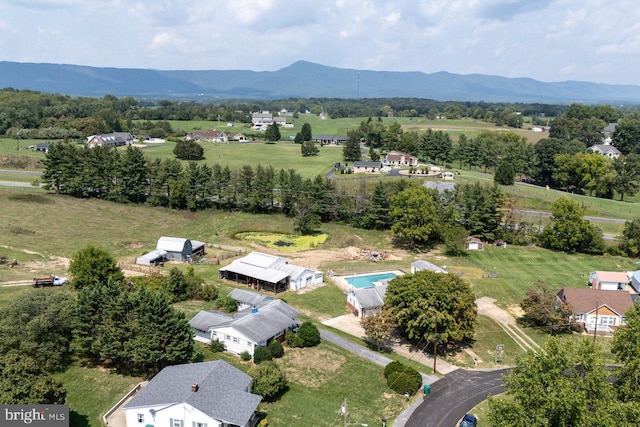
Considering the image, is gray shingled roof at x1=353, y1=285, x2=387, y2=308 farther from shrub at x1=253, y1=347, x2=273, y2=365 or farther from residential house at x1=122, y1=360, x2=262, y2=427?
residential house at x1=122, y1=360, x2=262, y2=427

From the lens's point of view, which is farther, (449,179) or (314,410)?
(449,179)

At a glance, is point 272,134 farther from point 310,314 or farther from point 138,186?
point 310,314

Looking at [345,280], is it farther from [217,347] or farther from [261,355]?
[217,347]

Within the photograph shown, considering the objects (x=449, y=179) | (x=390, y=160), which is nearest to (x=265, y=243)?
(x=449, y=179)

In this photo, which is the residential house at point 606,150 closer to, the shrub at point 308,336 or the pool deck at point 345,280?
the pool deck at point 345,280

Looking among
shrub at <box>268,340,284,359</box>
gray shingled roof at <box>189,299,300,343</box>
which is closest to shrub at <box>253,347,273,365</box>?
shrub at <box>268,340,284,359</box>
